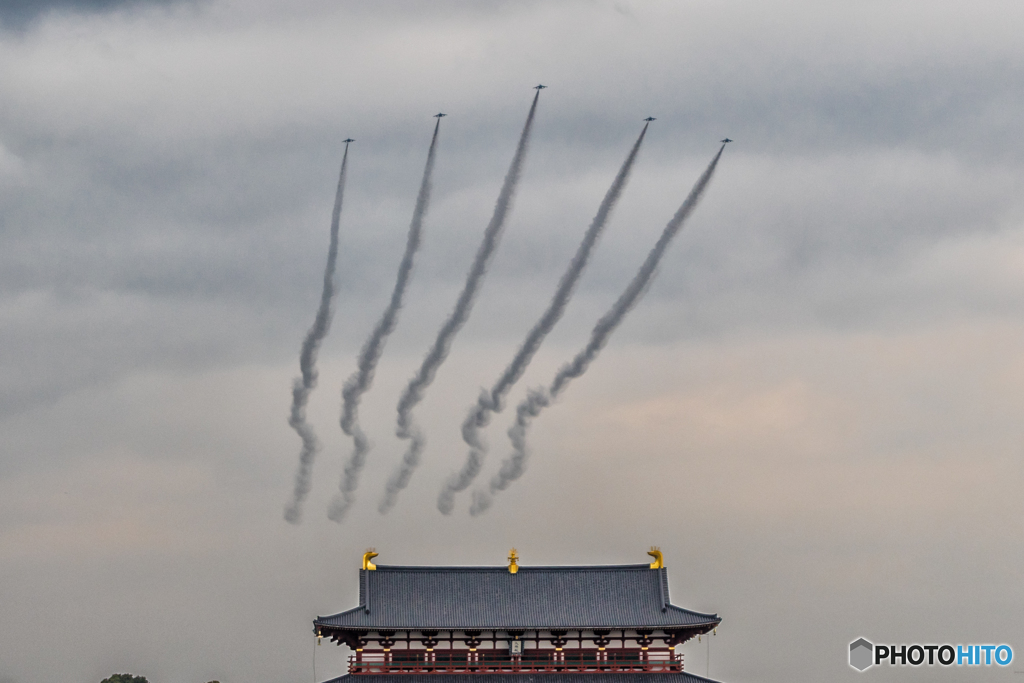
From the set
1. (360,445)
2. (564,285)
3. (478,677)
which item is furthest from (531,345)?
(478,677)

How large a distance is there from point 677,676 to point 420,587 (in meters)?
15.6

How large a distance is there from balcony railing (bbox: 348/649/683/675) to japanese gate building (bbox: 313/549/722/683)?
6 cm

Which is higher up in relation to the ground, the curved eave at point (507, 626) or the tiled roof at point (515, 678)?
the curved eave at point (507, 626)

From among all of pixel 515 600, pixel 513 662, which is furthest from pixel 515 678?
pixel 515 600

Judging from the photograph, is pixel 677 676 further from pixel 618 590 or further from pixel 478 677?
pixel 478 677

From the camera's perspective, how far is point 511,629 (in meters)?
83.2

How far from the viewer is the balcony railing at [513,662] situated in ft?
271

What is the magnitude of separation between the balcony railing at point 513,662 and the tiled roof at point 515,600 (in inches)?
62.0

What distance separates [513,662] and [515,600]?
3.68 metres

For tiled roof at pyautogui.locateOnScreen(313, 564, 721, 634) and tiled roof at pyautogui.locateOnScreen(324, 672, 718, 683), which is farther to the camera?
tiled roof at pyautogui.locateOnScreen(313, 564, 721, 634)

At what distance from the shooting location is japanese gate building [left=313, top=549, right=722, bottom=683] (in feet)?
271

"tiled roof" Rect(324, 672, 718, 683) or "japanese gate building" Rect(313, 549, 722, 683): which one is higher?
"japanese gate building" Rect(313, 549, 722, 683)

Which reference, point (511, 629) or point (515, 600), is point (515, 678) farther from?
point (515, 600)

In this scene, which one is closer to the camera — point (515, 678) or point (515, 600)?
point (515, 678)
